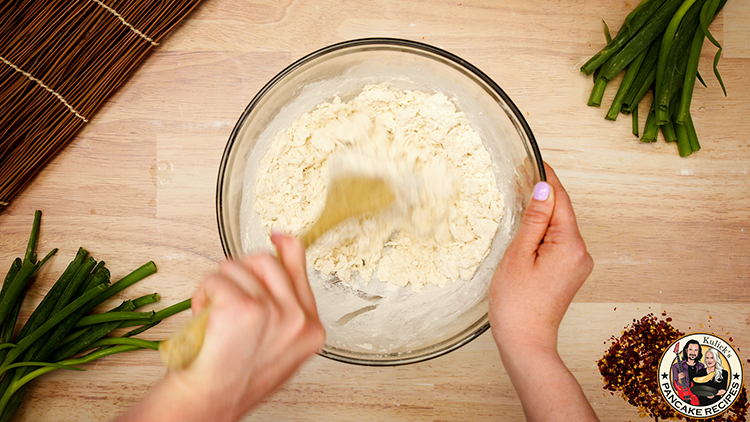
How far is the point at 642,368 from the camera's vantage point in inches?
52.5

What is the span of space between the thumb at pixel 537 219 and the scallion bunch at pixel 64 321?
95 cm

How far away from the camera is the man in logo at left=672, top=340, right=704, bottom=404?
1353 mm

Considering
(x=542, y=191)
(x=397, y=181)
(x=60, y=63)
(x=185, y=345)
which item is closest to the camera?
(x=185, y=345)

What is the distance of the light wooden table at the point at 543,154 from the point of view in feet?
4.31

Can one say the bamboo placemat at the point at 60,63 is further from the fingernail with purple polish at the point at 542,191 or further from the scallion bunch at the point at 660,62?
the scallion bunch at the point at 660,62

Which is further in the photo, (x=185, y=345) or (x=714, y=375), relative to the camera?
(x=714, y=375)

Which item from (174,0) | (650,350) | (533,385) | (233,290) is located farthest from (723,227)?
(174,0)

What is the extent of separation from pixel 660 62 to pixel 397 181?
84 cm

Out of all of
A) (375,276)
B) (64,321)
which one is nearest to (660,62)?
(375,276)

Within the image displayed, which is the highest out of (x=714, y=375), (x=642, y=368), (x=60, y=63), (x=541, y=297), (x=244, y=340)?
(x=60, y=63)

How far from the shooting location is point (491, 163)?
123 centimetres

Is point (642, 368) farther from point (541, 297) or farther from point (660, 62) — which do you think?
point (660, 62)

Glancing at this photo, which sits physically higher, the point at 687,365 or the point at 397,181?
the point at 397,181

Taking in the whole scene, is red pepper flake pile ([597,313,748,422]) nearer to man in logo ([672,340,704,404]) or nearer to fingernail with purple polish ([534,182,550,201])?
man in logo ([672,340,704,404])
